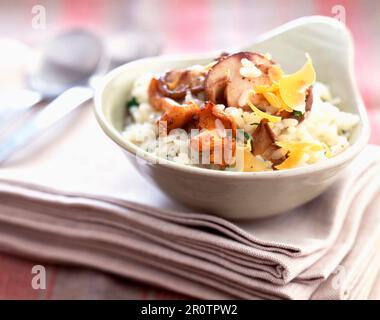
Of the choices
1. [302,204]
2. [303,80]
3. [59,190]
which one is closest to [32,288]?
[59,190]

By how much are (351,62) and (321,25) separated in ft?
0.46

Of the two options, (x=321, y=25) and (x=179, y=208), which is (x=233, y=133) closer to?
(x=179, y=208)

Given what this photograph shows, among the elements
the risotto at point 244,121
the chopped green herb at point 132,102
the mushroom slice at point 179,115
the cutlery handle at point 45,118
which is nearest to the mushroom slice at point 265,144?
the risotto at point 244,121

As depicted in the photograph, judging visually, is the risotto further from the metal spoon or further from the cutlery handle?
the metal spoon

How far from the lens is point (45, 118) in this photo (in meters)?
1.80

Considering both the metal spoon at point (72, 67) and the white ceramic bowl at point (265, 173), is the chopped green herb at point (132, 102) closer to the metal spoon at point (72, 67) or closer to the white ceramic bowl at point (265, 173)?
the white ceramic bowl at point (265, 173)

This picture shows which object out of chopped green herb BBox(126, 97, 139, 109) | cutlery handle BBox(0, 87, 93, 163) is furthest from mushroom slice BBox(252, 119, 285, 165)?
cutlery handle BBox(0, 87, 93, 163)

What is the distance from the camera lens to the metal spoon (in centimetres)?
194

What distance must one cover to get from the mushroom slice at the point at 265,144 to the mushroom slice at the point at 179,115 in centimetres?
14

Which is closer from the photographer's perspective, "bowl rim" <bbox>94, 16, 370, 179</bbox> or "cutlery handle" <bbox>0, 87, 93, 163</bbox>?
"bowl rim" <bbox>94, 16, 370, 179</bbox>

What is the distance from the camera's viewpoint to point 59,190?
1494mm

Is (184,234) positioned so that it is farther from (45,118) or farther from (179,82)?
(45,118)

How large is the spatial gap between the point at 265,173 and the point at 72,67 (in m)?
1.12

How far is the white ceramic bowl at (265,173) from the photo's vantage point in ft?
4.14
